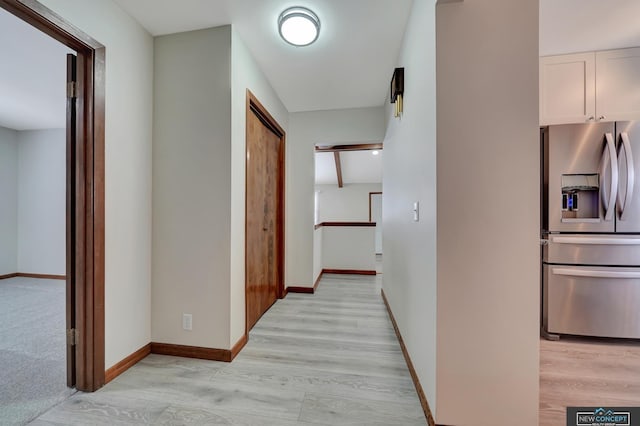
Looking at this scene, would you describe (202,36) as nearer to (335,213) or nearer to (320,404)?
(320,404)

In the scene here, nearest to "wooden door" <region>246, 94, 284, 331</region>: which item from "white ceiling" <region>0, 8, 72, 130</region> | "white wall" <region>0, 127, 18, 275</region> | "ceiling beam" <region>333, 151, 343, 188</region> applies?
"white ceiling" <region>0, 8, 72, 130</region>

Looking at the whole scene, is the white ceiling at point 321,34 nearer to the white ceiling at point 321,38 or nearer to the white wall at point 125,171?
the white ceiling at point 321,38

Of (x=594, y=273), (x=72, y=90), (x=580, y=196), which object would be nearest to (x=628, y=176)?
(x=580, y=196)

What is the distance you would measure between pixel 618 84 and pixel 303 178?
126 inches

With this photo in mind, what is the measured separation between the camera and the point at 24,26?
182 cm

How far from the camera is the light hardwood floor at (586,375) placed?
1404mm

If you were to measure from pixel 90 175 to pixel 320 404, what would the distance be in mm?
1887

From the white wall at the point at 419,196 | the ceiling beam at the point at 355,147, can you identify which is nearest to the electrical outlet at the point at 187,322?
the white wall at the point at 419,196

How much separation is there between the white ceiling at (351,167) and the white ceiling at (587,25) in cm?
334

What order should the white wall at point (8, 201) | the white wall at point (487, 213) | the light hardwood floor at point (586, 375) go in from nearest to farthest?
the white wall at point (487, 213), the light hardwood floor at point (586, 375), the white wall at point (8, 201)

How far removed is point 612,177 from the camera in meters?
2.00

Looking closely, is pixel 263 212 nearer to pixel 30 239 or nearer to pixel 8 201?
A: pixel 30 239

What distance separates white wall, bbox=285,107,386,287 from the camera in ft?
11.1

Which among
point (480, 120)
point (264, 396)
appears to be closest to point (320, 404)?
point (264, 396)
